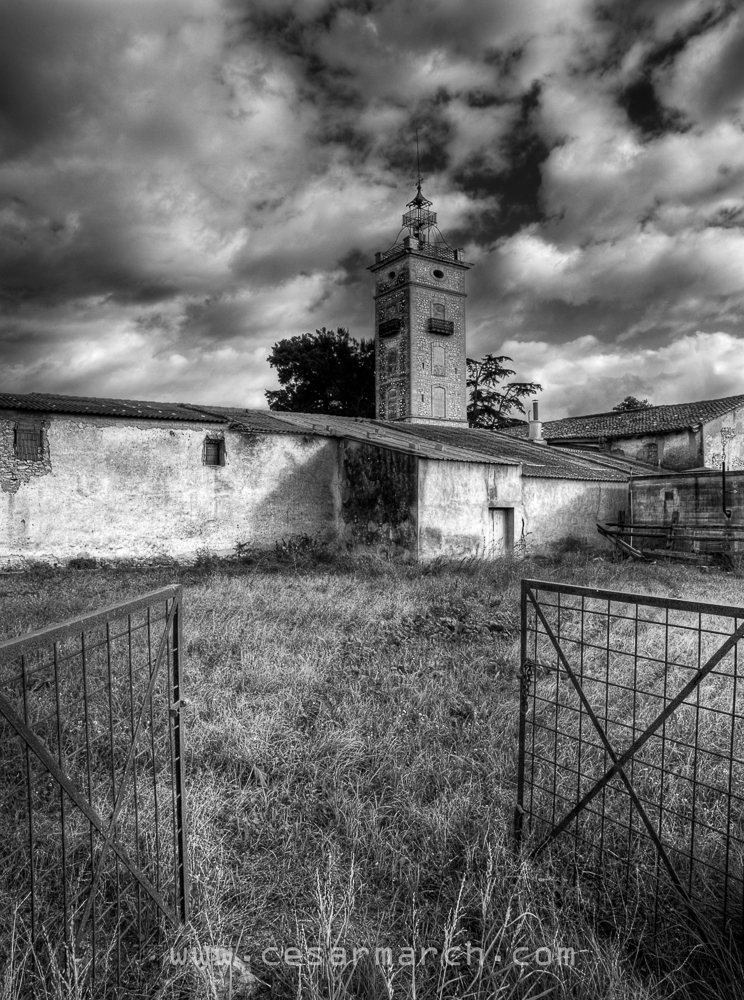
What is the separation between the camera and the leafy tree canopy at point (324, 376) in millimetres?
41344

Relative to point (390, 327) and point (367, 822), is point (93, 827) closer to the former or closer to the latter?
point (367, 822)

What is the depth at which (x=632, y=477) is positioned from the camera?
71.5 feet

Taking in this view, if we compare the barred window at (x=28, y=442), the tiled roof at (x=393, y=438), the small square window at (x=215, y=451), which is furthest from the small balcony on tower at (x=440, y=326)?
the barred window at (x=28, y=442)

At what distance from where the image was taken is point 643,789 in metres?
4.04

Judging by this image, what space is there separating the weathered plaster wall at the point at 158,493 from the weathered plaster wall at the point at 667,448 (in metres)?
16.4

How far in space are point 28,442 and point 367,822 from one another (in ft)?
44.3

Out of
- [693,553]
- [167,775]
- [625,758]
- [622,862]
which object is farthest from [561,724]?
[693,553]

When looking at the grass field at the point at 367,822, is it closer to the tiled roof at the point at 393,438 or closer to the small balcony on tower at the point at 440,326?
the tiled roof at the point at 393,438

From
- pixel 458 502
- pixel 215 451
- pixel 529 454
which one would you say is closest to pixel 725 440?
pixel 529 454

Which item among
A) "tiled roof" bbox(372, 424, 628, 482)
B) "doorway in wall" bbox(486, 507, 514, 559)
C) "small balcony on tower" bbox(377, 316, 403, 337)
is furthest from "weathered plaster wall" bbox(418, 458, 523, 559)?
"small balcony on tower" bbox(377, 316, 403, 337)

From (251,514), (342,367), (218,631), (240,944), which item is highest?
(342,367)

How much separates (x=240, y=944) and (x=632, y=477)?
70.1ft

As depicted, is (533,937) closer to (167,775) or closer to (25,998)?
(25,998)

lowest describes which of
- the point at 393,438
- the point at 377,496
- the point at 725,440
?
the point at 377,496
